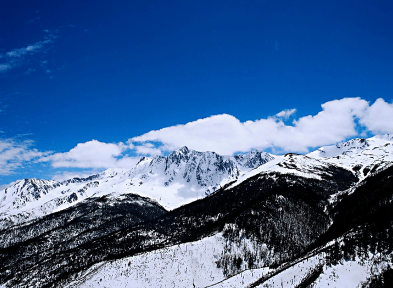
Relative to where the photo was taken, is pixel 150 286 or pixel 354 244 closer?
pixel 354 244

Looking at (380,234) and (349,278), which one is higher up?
(380,234)

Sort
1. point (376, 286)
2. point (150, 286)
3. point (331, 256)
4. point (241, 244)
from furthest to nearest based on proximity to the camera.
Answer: point (241, 244) < point (150, 286) < point (331, 256) < point (376, 286)

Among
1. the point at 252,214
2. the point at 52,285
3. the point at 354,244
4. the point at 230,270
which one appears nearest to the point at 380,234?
the point at 354,244

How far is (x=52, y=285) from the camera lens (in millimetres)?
185875

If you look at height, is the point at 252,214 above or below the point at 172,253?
above

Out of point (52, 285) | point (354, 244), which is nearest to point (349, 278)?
point (354, 244)

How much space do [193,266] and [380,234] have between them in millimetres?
97202

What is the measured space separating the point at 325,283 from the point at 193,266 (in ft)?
316

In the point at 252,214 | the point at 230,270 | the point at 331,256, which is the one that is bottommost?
the point at 230,270

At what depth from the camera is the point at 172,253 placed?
158 m

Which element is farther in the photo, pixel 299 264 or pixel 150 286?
pixel 150 286

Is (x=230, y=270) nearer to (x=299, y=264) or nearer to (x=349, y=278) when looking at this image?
(x=299, y=264)

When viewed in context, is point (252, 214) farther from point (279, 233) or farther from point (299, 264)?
point (299, 264)

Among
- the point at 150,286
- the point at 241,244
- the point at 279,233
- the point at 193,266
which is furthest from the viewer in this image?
the point at 279,233
